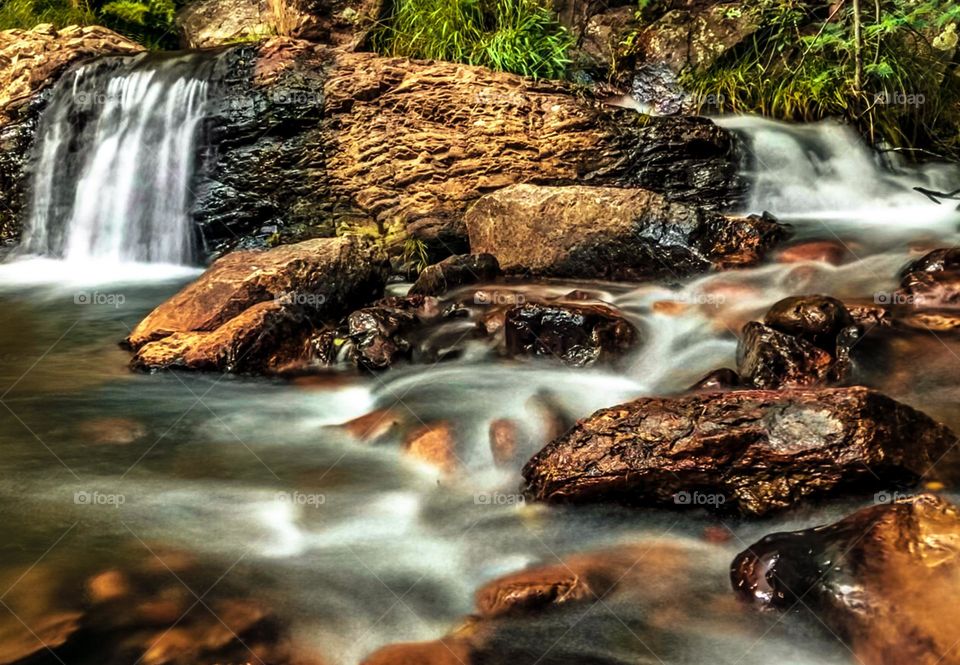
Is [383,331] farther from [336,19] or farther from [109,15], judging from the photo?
[109,15]

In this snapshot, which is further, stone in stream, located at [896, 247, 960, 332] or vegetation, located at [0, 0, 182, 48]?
vegetation, located at [0, 0, 182, 48]

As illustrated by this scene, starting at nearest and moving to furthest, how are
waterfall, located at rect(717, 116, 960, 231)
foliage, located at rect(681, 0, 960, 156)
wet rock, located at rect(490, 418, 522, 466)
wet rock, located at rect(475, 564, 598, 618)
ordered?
wet rock, located at rect(475, 564, 598, 618) → wet rock, located at rect(490, 418, 522, 466) → waterfall, located at rect(717, 116, 960, 231) → foliage, located at rect(681, 0, 960, 156)

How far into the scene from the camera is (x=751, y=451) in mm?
3732

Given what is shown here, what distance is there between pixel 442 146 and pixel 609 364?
13.2ft

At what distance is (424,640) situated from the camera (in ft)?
10.2

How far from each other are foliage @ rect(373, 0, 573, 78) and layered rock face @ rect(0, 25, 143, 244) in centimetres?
366

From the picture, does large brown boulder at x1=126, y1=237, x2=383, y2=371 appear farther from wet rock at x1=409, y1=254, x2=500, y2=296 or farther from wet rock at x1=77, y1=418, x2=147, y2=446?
wet rock at x1=77, y1=418, x2=147, y2=446

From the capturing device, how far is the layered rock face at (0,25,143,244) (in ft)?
32.5

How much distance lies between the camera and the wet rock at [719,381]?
4879 mm

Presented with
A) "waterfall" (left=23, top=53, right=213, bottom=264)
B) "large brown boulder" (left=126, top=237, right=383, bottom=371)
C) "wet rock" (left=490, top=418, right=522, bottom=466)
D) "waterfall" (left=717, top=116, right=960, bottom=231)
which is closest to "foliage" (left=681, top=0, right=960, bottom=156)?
"waterfall" (left=717, top=116, right=960, bottom=231)

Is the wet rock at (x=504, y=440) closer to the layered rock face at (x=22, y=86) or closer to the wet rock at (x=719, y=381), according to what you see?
the wet rock at (x=719, y=381)

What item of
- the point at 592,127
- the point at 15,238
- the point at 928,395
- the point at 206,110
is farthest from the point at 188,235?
the point at 928,395

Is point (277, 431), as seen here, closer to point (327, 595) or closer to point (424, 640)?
point (327, 595)

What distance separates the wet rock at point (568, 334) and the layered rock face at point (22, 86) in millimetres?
6999
